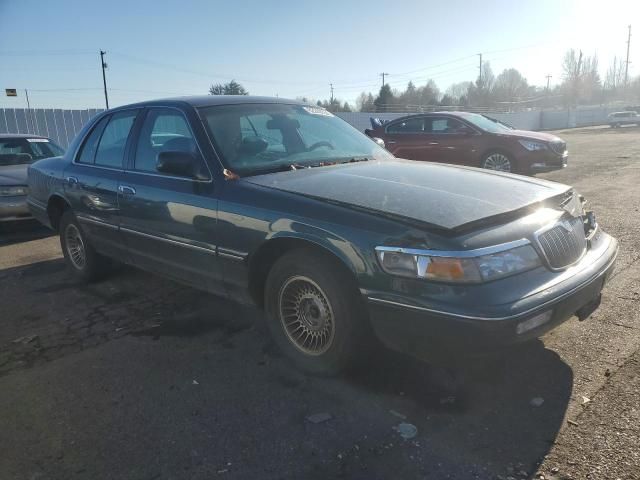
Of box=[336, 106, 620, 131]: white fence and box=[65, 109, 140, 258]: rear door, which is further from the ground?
box=[65, 109, 140, 258]: rear door

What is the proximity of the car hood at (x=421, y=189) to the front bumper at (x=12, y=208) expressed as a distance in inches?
223

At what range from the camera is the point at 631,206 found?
7.68m

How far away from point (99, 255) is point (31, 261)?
1.75 m

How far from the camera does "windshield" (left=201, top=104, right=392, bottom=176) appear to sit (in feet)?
12.2

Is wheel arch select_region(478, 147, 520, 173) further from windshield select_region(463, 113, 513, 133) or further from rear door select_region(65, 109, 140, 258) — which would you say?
rear door select_region(65, 109, 140, 258)

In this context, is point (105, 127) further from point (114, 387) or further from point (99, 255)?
point (114, 387)

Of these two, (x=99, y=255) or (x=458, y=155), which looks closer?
(x=99, y=255)

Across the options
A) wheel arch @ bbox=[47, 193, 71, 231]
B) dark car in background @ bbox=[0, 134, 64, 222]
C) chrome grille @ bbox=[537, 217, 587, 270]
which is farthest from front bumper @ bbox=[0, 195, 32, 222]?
chrome grille @ bbox=[537, 217, 587, 270]

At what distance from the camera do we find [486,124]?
1151cm

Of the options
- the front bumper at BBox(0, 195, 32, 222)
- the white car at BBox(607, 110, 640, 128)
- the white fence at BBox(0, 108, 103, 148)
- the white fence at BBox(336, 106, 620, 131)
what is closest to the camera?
the front bumper at BBox(0, 195, 32, 222)

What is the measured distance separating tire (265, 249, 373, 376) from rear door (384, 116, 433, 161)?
8.89m

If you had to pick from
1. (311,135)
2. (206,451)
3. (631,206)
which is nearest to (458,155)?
(631,206)

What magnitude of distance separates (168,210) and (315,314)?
4.82 ft

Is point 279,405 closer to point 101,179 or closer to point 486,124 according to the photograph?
point 101,179
